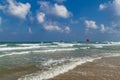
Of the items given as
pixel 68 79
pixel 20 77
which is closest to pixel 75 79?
pixel 68 79

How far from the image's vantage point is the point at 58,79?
8977 mm

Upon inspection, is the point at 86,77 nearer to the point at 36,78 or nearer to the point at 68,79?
the point at 68,79

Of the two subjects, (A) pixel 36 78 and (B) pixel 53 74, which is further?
(B) pixel 53 74

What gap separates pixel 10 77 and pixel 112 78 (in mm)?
4593

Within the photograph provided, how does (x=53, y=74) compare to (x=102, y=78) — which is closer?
(x=102, y=78)

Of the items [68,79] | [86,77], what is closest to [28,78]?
[68,79]

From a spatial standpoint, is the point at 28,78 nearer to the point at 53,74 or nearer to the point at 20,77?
the point at 20,77

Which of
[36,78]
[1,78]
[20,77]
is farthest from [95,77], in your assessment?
[1,78]

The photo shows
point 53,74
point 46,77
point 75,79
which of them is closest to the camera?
point 75,79

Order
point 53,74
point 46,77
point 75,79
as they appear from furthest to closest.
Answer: point 53,74
point 46,77
point 75,79

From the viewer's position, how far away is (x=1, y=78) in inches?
366

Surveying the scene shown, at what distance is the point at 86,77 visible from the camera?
→ 30.3 feet

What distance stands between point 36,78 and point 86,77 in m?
2.23

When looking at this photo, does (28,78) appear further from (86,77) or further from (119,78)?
(119,78)
